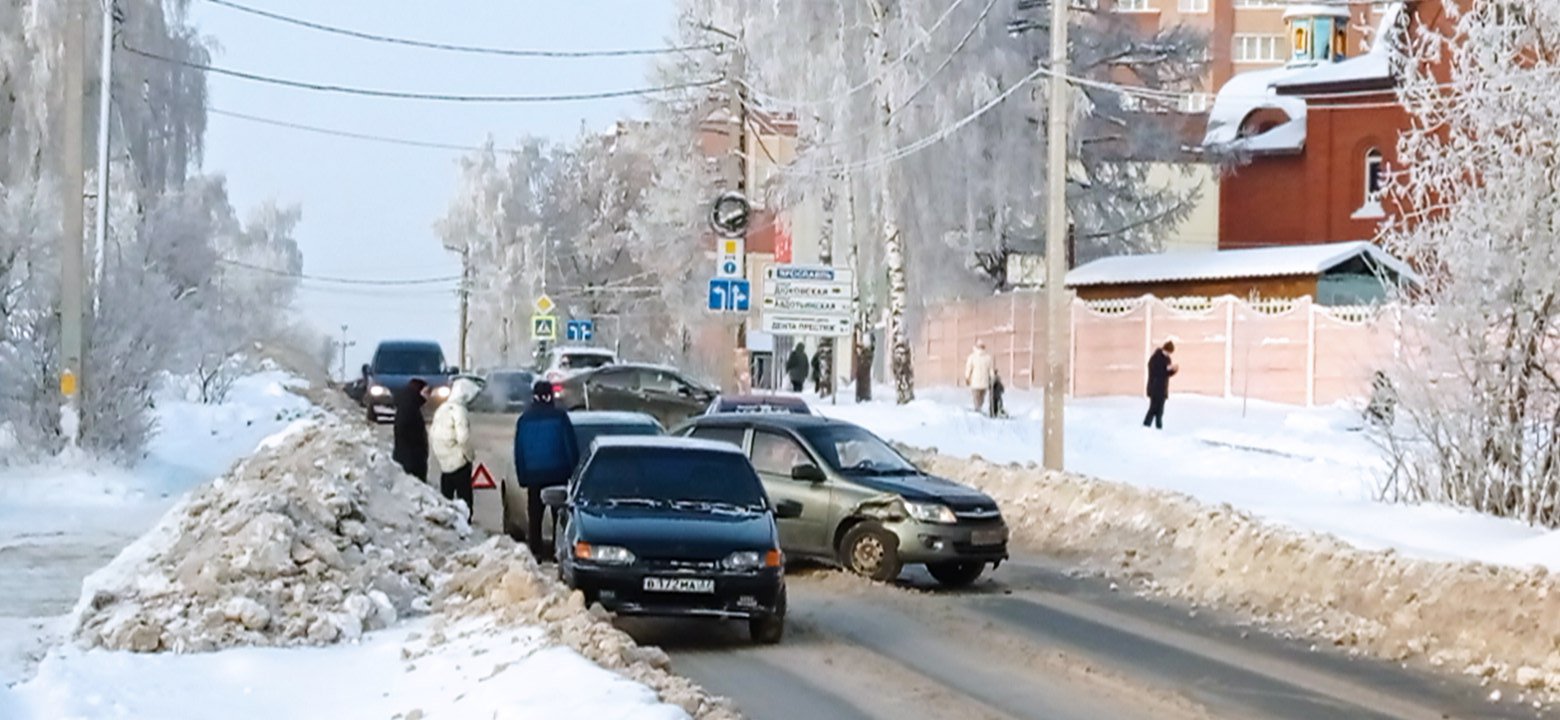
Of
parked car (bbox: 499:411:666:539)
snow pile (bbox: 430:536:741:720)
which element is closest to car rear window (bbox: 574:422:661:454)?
parked car (bbox: 499:411:666:539)

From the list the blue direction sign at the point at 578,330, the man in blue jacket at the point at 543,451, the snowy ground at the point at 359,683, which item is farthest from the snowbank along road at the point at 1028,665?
the blue direction sign at the point at 578,330

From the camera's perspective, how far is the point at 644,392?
133 ft

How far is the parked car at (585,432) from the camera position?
20219 mm

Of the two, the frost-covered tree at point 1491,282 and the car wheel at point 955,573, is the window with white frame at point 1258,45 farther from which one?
the car wheel at point 955,573

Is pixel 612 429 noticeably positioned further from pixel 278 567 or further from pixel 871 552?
pixel 278 567

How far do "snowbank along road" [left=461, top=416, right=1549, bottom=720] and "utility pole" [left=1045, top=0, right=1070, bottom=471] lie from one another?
7.50 meters

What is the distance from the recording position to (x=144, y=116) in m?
44.8

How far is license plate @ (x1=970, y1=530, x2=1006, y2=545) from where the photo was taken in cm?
1786

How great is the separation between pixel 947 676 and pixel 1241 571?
20.4 ft

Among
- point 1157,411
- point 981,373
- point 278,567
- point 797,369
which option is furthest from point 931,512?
point 797,369

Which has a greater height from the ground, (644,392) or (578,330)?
(578,330)

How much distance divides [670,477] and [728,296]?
21.5m

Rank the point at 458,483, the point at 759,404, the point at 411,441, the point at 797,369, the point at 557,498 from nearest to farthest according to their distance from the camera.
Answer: the point at 557,498
the point at 458,483
the point at 411,441
the point at 759,404
the point at 797,369

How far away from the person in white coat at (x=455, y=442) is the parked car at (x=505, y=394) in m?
28.4
